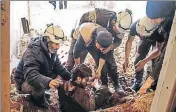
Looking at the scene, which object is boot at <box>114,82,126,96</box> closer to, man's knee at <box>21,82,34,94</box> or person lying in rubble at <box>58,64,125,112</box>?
person lying in rubble at <box>58,64,125,112</box>

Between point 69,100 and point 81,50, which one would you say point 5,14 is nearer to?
point 81,50

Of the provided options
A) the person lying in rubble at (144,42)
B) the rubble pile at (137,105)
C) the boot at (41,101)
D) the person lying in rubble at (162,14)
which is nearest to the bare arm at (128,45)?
the person lying in rubble at (144,42)

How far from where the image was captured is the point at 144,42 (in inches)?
47.1

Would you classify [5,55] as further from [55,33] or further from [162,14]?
[162,14]

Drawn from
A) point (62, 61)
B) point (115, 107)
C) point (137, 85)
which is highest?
point (62, 61)

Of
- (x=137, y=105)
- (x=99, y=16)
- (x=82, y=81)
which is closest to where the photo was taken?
(x=99, y=16)

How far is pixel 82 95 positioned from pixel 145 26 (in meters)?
0.37

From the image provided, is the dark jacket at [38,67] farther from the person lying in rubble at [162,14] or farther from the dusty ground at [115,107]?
the person lying in rubble at [162,14]

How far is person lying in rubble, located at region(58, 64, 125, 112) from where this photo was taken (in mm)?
1226

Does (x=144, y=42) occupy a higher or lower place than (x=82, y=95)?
higher

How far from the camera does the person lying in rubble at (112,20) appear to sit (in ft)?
3.65

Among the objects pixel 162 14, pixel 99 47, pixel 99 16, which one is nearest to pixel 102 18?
pixel 99 16

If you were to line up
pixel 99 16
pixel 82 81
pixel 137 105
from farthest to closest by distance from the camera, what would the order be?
1. pixel 137 105
2. pixel 82 81
3. pixel 99 16

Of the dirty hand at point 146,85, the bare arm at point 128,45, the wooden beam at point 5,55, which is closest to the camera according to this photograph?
the wooden beam at point 5,55
